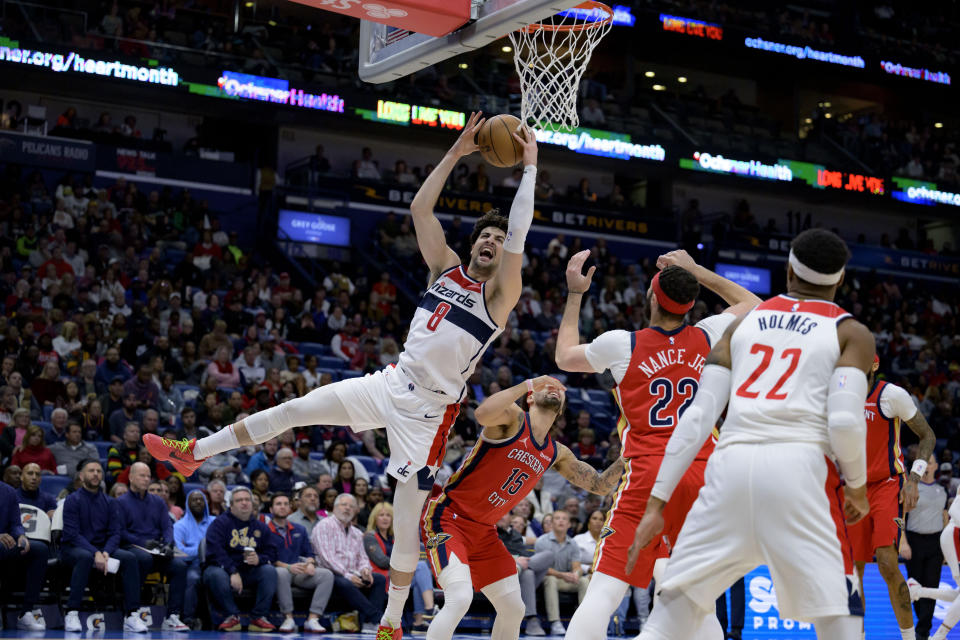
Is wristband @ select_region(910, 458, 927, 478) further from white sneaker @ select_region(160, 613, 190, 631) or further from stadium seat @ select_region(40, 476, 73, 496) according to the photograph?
stadium seat @ select_region(40, 476, 73, 496)

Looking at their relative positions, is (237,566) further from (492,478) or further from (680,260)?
(680,260)

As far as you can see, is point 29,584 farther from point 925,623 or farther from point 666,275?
point 925,623

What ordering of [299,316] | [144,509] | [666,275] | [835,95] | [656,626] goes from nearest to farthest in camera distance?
1. [656,626]
2. [666,275]
3. [144,509]
4. [299,316]
5. [835,95]

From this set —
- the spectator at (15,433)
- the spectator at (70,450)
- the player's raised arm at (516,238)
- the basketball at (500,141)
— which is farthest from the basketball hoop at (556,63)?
the spectator at (15,433)

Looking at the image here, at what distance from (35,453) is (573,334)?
8.77m

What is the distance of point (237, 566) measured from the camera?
1211cm

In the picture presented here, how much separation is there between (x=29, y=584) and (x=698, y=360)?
790 cm

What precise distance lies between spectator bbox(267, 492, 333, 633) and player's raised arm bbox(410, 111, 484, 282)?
564 centimetres

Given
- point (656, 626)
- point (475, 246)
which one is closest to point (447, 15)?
point (475, 246)

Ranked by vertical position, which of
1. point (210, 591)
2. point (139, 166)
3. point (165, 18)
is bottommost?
point (210, 591)

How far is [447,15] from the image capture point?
8.30 m

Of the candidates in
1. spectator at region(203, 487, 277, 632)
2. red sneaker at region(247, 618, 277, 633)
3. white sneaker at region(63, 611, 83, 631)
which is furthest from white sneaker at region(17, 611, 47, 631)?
red sneaker at region(247, 618, 277, 633)

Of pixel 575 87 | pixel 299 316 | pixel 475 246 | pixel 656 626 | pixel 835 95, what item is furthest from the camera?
pixel 835 95

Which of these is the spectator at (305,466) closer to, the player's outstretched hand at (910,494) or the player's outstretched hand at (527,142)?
the player's outstretched hand at (910,494)
